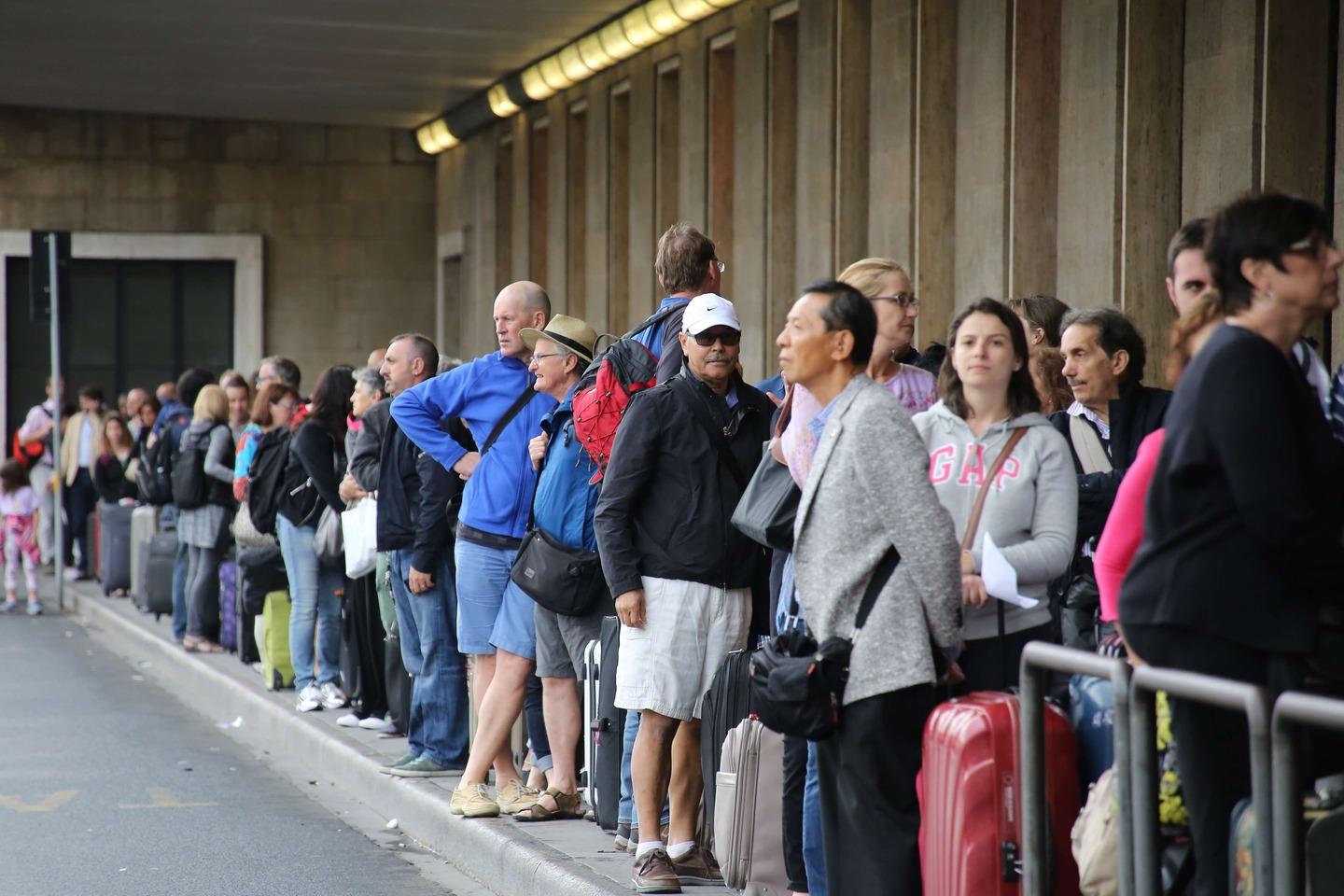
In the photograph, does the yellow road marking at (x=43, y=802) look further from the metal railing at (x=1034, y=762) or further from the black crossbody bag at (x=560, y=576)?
the metal railing at (x=1034, y=762)

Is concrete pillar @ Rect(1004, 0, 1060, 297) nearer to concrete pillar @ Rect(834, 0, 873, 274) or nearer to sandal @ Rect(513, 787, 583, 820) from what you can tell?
concrete pillar @ Rect(834, 0, 873, 274)

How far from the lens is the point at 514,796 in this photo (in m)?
7.55

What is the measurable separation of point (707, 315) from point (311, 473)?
526cm

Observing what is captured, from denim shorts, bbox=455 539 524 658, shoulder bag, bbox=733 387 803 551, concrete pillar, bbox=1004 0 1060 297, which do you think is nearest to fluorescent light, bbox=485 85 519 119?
concrete pillar, bbox=1004 0 1060 297

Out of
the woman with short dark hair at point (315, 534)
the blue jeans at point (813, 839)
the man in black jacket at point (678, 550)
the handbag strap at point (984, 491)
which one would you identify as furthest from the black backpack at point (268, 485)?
the handbag strap at point (984, 491)

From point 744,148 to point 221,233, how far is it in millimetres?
13096

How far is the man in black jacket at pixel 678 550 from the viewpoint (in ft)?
20.0

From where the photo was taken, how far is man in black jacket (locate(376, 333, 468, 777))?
27.3ft

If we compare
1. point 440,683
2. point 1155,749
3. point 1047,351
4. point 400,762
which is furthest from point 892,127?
point 1155,749

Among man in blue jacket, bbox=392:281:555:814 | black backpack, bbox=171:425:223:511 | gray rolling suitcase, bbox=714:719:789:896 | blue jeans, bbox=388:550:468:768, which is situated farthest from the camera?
black backpack, bbox=171:425:223:511

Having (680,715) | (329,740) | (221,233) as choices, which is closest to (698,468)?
(680,715)

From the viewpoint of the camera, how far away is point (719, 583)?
6113 mm

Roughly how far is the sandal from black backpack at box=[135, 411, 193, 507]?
8.61m

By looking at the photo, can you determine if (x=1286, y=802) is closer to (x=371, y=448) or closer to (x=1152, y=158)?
(x=371, y=448)
